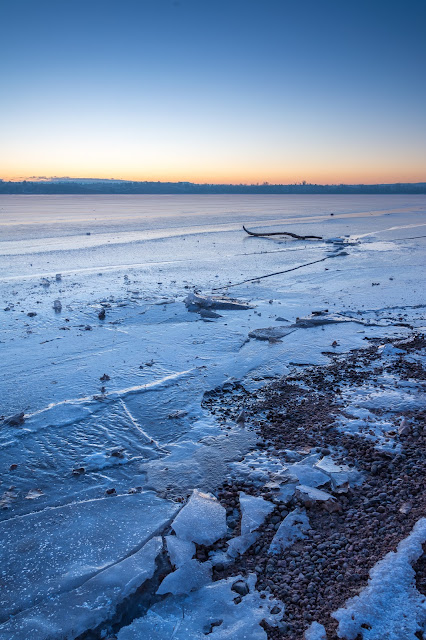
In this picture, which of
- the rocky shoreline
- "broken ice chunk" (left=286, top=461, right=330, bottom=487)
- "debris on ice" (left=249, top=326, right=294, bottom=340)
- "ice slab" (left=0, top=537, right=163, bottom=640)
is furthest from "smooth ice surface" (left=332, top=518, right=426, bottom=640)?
"debris on ice" (left=249, top=326, right=294, bottom=340)

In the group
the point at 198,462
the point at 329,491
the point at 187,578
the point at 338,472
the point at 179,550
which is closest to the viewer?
the point at 187,578

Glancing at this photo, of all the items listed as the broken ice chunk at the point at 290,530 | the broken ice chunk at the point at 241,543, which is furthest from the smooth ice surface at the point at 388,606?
the broken ice chunk at the point at 241,543

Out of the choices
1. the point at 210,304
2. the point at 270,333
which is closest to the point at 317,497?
the point at 270,333

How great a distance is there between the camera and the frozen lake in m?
2.99

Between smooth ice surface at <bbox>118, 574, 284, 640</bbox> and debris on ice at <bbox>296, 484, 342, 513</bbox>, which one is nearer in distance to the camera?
smooth ice surface at <bbox>118, 574, 284, 640</bbox>

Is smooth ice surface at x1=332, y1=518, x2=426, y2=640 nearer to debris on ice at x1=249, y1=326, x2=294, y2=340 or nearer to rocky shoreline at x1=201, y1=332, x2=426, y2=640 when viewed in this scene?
rocky shoreline at x1=201, y1=332, x2=426, y2=640

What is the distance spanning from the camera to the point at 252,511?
3066mm

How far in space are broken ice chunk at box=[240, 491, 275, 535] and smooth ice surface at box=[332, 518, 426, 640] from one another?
2.55 feet

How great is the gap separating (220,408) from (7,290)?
6.95 m

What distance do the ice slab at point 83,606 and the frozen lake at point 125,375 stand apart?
0.08ft

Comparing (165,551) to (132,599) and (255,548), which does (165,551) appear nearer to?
(132,599)

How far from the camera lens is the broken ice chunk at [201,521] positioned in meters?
2.88

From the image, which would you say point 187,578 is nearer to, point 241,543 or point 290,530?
point 241,543

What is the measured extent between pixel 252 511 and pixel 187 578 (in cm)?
67
